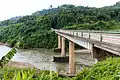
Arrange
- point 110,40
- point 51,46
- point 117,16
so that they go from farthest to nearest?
point 117,16, point 51,46, point 110,40

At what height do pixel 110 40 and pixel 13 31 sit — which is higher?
pixel 110 40

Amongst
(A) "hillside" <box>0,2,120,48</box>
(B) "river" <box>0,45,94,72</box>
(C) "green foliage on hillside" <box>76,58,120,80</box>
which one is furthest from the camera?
(A) "hillside" <box>0,2,120,48</box>

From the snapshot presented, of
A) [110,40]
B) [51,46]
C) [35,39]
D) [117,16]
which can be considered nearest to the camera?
[110,40]

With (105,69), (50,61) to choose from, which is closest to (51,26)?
(50,61)

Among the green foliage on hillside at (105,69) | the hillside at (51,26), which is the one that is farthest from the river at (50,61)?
the green foliage on hillside at (105,69)

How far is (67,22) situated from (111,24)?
54.3 ft

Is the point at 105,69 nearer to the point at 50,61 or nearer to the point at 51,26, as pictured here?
the point at 50,61

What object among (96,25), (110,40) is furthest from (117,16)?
(110,40)

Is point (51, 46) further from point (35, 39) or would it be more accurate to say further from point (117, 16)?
point (117, 16)

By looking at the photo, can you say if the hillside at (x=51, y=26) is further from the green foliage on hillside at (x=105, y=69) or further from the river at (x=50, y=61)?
the green foliage on hillside at (x=105, y=69)

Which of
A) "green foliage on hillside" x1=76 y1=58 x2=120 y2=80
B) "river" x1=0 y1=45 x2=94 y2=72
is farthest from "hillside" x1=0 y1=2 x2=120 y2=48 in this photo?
→ "green foliage on hillside" x1=76 y1=58 x2=120 y2=80

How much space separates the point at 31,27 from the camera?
9538 cm

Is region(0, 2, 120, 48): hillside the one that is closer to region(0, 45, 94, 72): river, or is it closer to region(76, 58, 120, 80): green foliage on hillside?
region(0, 45, 94, 72): river

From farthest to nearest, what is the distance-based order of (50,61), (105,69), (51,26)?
(51,26) → (50,61) → (105,69)
